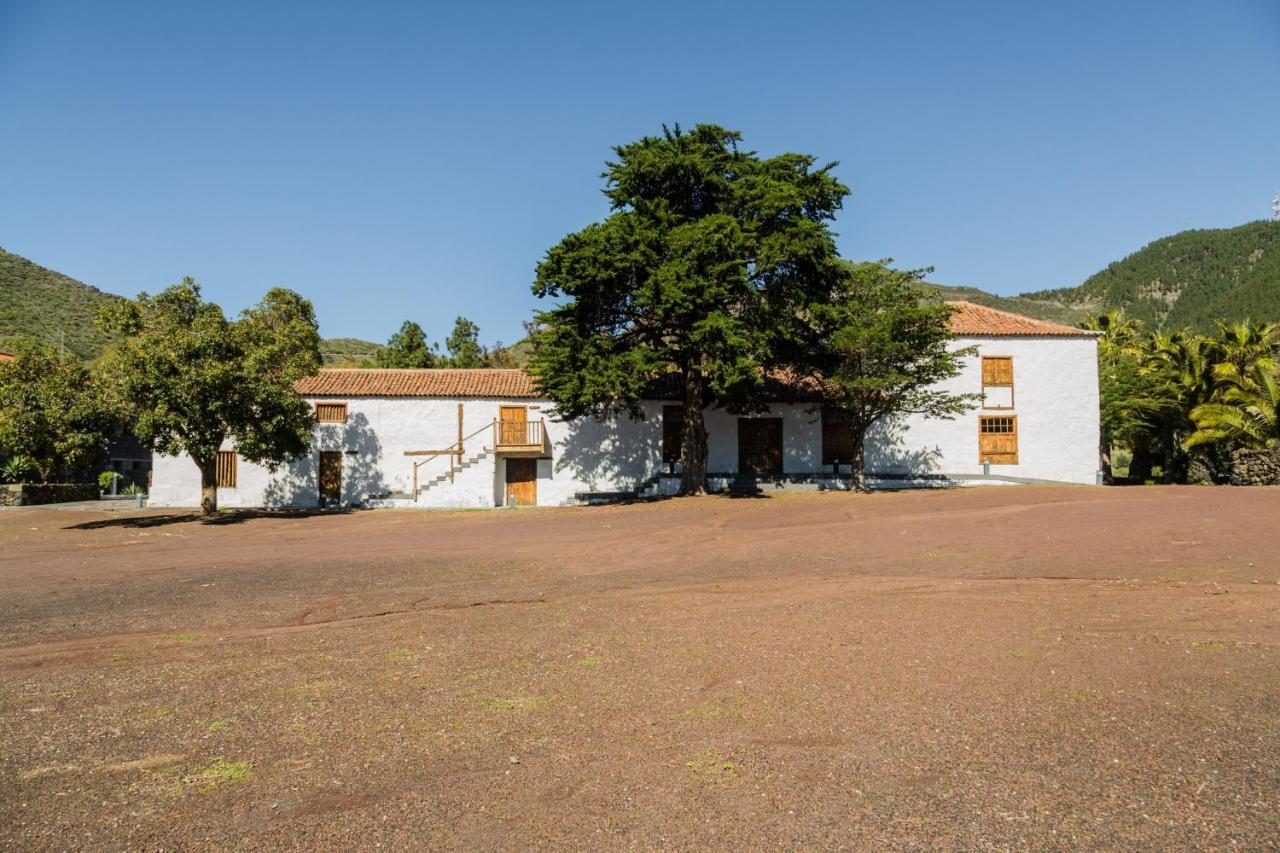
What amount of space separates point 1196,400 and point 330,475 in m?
33.6

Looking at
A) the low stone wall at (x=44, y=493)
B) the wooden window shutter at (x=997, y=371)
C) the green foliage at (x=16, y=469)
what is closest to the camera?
the wooden window shutter at (x=997, y=371)

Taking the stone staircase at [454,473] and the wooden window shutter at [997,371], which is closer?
the stone staircase at [454,473]

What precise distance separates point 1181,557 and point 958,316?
20352mm

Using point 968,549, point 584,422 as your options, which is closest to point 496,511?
point 584,422

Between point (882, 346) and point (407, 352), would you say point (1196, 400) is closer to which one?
point (882, 346)

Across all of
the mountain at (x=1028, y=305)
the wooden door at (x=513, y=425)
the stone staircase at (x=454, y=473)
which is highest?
the mountain at (x=1028, y=305)

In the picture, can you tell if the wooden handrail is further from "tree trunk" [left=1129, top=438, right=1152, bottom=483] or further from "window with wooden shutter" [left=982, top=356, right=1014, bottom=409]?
"tree trunk" [left=1129, top=438, right=1152, bottom=483]

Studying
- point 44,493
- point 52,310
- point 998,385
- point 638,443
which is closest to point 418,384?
point 638,443

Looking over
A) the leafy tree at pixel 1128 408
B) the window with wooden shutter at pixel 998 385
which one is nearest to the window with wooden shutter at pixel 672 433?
the window with wooden shutter at pixel 998 385

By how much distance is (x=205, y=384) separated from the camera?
2098 centimetres

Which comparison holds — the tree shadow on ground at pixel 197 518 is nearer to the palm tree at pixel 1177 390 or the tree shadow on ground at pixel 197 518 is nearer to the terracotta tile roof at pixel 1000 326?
the terracotta tile roof at pixel 1000 326

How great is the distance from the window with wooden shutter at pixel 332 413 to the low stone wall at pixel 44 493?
40.8 feet

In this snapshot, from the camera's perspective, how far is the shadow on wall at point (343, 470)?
28.4 metres

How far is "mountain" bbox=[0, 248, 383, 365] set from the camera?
50875 mm
